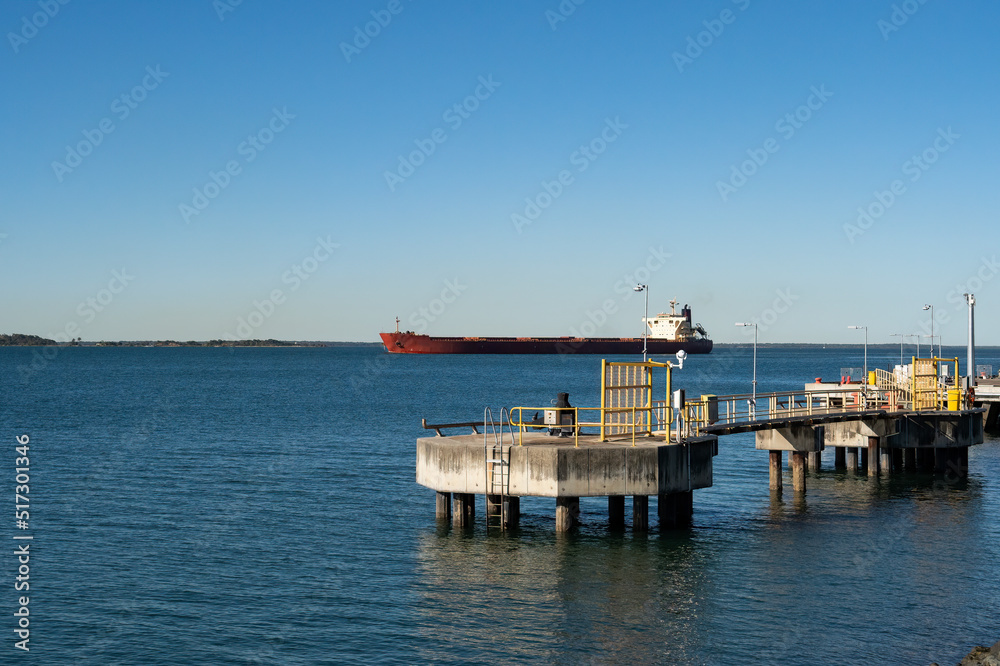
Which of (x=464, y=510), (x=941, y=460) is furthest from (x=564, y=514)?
(x=941, y=460)

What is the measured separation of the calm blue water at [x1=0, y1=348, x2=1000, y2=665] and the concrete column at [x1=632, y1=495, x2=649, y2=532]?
0.31 metres

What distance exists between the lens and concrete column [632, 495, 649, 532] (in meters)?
27.5

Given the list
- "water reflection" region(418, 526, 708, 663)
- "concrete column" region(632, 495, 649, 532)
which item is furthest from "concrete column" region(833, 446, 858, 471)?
"concrete column" region(632, 495, 649, 532)

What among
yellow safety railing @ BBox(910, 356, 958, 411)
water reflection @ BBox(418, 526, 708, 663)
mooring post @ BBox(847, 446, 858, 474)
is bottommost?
water reflection @ BBox(418, 526, 708, 663)

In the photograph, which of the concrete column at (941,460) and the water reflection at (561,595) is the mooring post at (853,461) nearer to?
the concrete column at (941,460)

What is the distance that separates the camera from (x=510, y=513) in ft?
92.3

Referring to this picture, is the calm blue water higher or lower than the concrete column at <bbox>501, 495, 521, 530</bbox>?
lower

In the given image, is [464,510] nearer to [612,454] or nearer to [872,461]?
[612,454]

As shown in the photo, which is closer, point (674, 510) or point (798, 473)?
point (674, 510)

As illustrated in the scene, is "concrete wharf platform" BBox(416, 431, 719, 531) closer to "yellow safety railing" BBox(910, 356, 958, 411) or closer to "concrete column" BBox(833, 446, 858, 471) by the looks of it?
"yellow safety railing" BBox(910, 356, 958, 411)

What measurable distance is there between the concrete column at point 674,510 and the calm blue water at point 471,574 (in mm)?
402

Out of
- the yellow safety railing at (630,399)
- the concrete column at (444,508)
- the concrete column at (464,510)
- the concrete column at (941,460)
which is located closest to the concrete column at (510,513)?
the concrete column at (464,510)

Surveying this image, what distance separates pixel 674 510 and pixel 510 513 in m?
4.79

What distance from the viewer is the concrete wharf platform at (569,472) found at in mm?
25562
